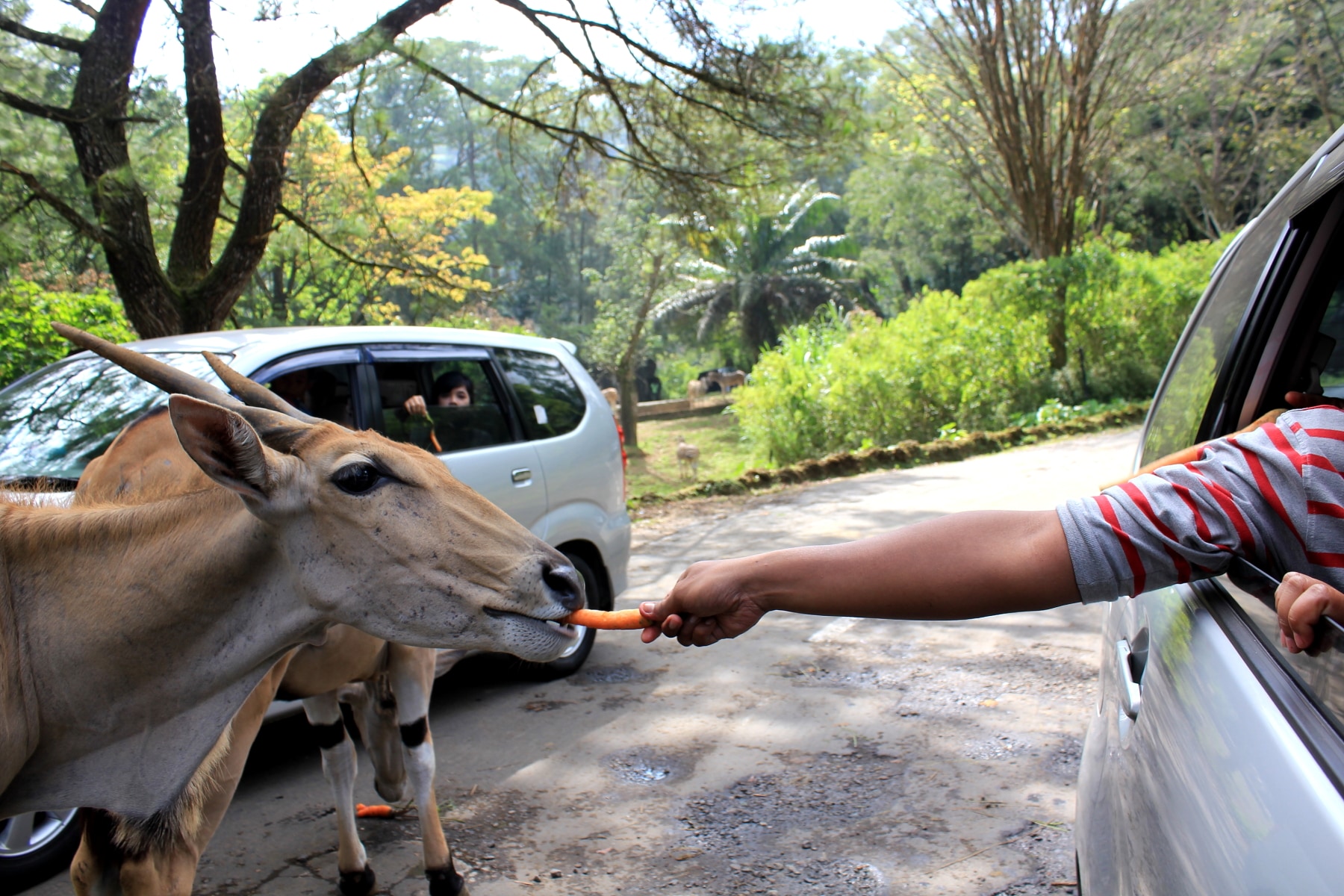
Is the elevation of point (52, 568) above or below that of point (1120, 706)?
above

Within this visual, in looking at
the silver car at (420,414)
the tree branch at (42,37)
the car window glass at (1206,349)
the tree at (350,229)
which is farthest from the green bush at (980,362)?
the car window glass at (1206,349)

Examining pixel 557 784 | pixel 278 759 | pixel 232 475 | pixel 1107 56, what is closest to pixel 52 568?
pixel 232 475

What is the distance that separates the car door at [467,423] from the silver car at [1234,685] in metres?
3.20

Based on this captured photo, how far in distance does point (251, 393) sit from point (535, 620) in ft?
3.20

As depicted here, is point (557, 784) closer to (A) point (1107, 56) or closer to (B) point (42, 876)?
(B) point (42, 876)

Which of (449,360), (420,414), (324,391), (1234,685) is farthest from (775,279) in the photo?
(1234,685)

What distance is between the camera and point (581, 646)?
5719mm

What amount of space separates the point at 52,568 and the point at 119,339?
6.97m

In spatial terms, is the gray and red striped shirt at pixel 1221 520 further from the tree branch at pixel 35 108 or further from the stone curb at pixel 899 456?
the stone curb at pixel 899 456

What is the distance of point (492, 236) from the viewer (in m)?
53.7

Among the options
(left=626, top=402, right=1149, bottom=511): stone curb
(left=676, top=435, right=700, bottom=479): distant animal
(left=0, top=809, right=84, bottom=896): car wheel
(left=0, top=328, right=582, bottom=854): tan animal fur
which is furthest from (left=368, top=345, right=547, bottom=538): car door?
(left=676, top=435, right=700, bottom=479): distant animal

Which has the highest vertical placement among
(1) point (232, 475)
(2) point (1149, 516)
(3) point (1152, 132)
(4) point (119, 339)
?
(3) point (1152, 132)

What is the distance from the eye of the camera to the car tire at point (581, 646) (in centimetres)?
559

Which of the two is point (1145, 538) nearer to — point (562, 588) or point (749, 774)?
point (562, 588)
